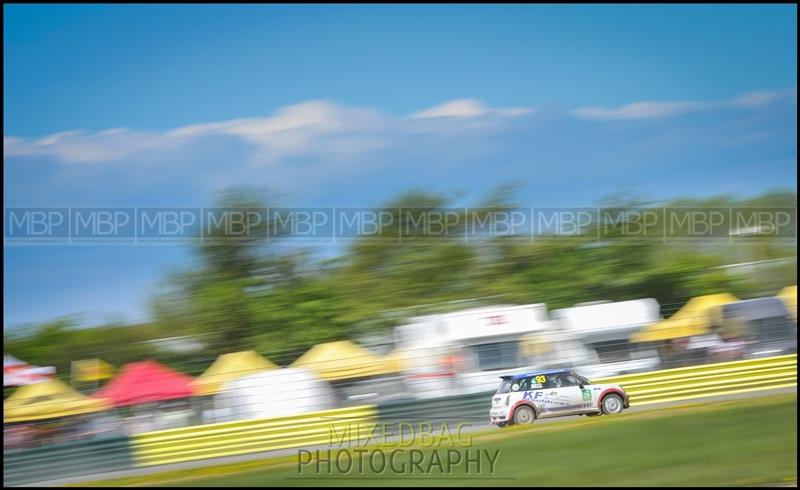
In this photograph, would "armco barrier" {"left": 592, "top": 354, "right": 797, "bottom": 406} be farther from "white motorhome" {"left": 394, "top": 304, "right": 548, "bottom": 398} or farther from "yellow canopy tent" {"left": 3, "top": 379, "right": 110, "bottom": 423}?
"yellow canopy tent" {"left": 3, "top": 379, "right": 110, "bottom": 423}

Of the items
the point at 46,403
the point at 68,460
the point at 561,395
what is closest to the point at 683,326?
the point at 561,395

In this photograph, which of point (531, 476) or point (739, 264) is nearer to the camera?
point (531, 476)

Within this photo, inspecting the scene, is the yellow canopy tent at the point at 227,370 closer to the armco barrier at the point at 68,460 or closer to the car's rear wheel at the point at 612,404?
the armco barrier at the point at 68,460

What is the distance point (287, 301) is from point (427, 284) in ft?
12.4

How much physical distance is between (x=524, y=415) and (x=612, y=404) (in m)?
1.47

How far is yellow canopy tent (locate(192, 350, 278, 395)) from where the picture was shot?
14594 millimetres

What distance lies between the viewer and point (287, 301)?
827 inches

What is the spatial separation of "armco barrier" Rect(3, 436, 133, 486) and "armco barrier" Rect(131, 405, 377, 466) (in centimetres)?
25

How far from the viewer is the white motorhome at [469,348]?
536 inches

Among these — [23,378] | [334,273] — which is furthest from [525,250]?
[23,378]

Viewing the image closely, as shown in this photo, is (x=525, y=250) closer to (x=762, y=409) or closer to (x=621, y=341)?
(x=621, y=341)

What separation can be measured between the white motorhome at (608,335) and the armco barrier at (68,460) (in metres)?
7.54

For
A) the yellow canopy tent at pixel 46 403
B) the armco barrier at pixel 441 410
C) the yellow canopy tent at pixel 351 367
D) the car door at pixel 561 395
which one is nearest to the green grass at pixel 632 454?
the car door at pixel 561 395

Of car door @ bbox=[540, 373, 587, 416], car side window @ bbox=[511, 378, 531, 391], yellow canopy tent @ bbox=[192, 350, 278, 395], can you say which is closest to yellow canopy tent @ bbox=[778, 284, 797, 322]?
car door @ bbox=[540, 373, 587, 416]
